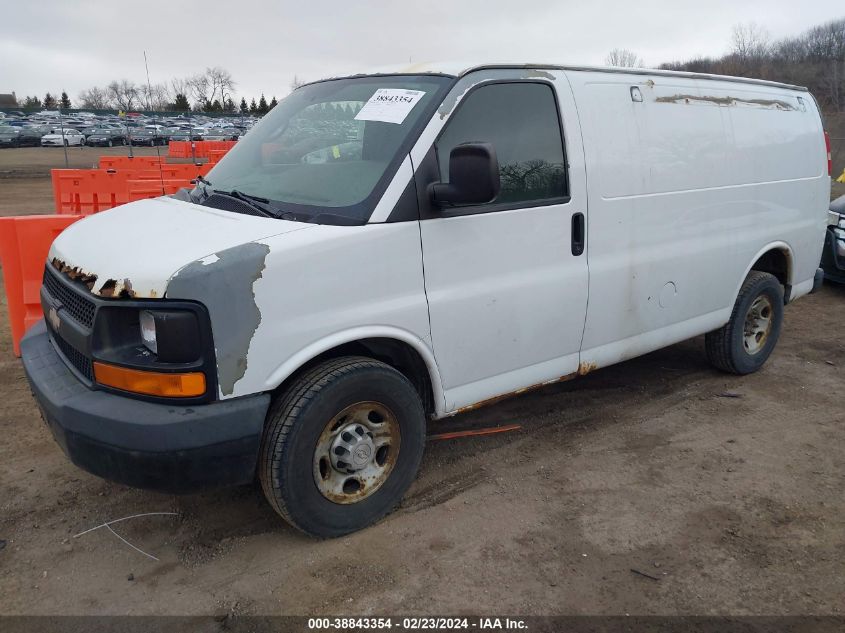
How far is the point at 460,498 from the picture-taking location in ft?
12.1

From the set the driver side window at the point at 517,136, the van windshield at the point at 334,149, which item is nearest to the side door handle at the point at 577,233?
the driver side window at the point at 517,136

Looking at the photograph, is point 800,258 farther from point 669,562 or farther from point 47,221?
point 47,221

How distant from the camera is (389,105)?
11.3ft

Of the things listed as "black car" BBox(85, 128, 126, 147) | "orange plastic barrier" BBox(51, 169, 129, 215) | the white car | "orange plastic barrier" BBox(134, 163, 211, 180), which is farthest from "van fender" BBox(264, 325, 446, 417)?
"black car" BBox(85, 128, 126, 147)

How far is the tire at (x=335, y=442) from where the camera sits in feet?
9.70

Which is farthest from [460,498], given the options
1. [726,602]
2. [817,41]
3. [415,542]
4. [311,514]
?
[817,41]

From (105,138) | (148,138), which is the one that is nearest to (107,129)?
(105,138)

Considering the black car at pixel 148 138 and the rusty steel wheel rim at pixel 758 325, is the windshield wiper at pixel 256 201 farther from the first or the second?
the black car at pixel 148 138

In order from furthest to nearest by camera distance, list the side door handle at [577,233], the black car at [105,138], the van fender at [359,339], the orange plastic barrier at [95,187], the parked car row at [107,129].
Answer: the black car at [105,138] → the parked car row at [107,129] → the orange plastic barrier at [95,187] → the side door handle at [577,233] → the van fender at [359,339]

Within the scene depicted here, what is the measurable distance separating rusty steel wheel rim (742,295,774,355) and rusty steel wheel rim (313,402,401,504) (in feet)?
11.2

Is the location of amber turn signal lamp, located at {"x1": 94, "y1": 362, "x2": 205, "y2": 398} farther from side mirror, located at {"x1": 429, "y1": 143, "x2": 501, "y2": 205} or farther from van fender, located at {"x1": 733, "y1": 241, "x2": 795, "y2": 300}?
van fender, located at {"x1": 733, "y1": 241, "x2": 795, "y2": 300}

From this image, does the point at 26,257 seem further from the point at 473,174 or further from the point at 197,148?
the point at 197,148

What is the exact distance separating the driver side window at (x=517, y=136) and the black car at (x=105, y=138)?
1838 inches

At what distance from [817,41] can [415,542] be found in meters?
73.5
